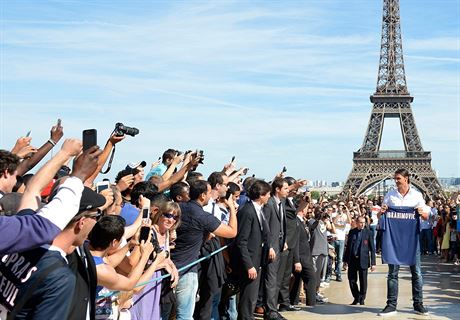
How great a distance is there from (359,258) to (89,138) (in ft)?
30.8

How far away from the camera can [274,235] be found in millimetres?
10016

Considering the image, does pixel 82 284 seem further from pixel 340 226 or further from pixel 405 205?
pixel 340 226

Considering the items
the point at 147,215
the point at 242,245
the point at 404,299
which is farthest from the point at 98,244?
the point at 404,299

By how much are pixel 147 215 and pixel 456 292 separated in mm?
10165

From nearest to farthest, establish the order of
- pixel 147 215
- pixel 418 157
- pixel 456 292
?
pixel 147 215, pixel 456 292, pixel 418 157

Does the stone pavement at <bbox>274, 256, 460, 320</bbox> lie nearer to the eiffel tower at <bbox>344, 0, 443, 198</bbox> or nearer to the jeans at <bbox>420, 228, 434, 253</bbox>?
the jeans at <bbox>420, 228, 434, 253</bbox>

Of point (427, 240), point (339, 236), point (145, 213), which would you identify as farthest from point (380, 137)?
point (145, 213)

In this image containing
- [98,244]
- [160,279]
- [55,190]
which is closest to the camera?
[55,190]

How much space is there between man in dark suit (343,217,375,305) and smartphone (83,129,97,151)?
9248mm

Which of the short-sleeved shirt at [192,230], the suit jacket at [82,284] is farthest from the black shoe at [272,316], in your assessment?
the suit jacket at [82,284]

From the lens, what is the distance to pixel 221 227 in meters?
7.74

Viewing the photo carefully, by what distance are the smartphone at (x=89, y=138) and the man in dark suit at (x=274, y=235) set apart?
236 inches

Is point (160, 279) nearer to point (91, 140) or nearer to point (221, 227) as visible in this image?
point (221, 227)

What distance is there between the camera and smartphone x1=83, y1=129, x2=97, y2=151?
3.94 meters
